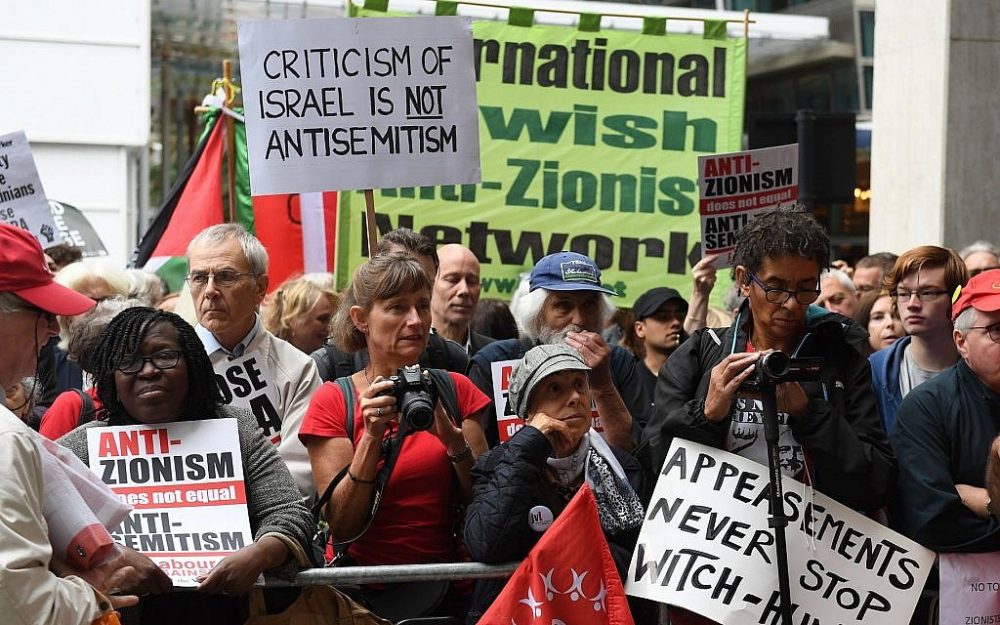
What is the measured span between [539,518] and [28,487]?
1.89 metres

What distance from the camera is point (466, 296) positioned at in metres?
6.57

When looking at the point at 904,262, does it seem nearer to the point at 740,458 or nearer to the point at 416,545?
the point at 740,458

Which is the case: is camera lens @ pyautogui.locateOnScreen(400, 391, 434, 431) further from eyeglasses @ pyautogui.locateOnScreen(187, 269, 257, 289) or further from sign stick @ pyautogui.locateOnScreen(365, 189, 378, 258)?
sign stick @ pyautogui.locateOnScreen(365, 189, 378, 258)

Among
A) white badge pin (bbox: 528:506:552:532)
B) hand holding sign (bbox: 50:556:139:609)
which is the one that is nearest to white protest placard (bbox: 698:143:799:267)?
white badge pin (bbox: 528:506:552:532)

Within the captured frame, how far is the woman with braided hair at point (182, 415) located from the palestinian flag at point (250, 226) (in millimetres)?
5724

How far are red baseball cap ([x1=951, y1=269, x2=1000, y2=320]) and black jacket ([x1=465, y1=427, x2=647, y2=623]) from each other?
4.94 feet

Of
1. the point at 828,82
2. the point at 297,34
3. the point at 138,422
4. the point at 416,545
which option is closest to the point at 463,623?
the point at 416,545

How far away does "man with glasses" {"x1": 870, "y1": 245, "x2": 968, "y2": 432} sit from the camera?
18.3 ft

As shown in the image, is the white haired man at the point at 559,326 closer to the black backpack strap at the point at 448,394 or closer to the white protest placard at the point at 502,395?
the white protest placard at the point at 502,395

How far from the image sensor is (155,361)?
4309mm

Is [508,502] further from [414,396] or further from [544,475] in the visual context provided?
[414,396]

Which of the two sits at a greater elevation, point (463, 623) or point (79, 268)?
point (79, 268)

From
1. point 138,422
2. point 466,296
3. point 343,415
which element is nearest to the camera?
point 138,422

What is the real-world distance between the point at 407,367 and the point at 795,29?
721 inches
